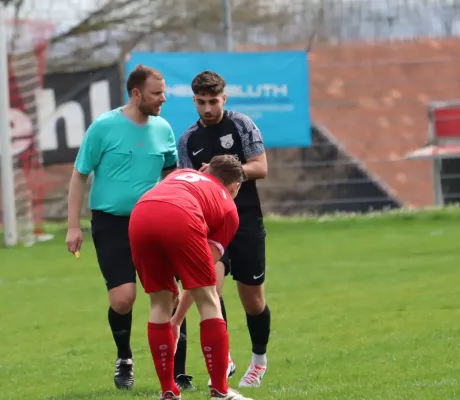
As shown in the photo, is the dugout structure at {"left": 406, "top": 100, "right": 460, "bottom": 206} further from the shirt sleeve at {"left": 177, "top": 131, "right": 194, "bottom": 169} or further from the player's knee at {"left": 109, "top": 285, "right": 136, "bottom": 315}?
the player's knee at {"left": 109, "top": 285, "right": 136, "bottom": 315}

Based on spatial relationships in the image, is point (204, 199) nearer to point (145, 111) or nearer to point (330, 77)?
point (145, 111)

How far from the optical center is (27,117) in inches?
750

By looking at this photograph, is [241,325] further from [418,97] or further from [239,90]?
[418,97]

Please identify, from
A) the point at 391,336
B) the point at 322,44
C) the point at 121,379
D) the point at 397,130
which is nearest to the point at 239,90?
the point at 322,44

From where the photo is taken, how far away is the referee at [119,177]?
7.52 metres

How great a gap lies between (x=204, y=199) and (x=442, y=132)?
15.3 metres

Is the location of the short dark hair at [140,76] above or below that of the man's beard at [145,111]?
above

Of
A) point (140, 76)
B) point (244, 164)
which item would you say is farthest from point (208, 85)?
point (244, 164)

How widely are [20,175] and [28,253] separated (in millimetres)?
2027

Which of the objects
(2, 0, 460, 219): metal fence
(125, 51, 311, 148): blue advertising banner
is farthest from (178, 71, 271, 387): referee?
(2, 0, 460, 219): metal fence

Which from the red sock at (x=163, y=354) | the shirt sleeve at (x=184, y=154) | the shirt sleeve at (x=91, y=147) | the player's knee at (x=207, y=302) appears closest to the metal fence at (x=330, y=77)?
the shirt sleeve at (x=184, y=154)

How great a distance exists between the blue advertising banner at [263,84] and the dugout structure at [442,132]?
2731 millimetres

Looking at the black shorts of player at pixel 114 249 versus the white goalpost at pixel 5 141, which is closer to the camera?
the black shorts of player at pixel 114 249

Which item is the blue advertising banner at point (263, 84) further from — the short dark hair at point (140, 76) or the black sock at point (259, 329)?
the short dark hair at point (140, 76)
